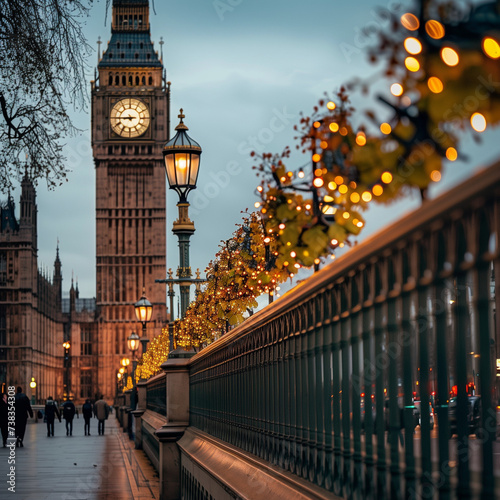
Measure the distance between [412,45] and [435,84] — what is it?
127mm

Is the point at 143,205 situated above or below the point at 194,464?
above

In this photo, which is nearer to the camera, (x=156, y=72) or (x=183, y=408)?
(x=183, y=408)

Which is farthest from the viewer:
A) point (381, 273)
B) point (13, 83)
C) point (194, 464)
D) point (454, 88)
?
point (13, 83)

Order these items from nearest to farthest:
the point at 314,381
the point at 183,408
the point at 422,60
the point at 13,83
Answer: the point at 422,60 < the point at 314,381 < the point at 13,83 < the point at 183,408

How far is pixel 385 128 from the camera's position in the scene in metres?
2.56

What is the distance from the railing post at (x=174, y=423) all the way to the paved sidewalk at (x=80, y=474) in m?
1.15

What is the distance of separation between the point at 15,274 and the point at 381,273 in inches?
3660

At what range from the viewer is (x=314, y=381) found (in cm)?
431

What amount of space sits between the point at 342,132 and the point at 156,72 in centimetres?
11128

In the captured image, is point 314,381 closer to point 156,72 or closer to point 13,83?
point 13,83

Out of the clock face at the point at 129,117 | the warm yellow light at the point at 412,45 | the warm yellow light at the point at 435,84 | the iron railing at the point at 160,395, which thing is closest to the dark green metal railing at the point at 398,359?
the warm yellow light at the point at 435,84

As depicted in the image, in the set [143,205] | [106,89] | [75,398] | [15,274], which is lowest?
[75,398]

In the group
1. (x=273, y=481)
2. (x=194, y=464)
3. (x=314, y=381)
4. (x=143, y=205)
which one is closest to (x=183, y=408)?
(x=194, y=464)

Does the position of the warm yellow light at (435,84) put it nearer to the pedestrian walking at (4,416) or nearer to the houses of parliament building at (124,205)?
the pedestrian walking at (4,416)
